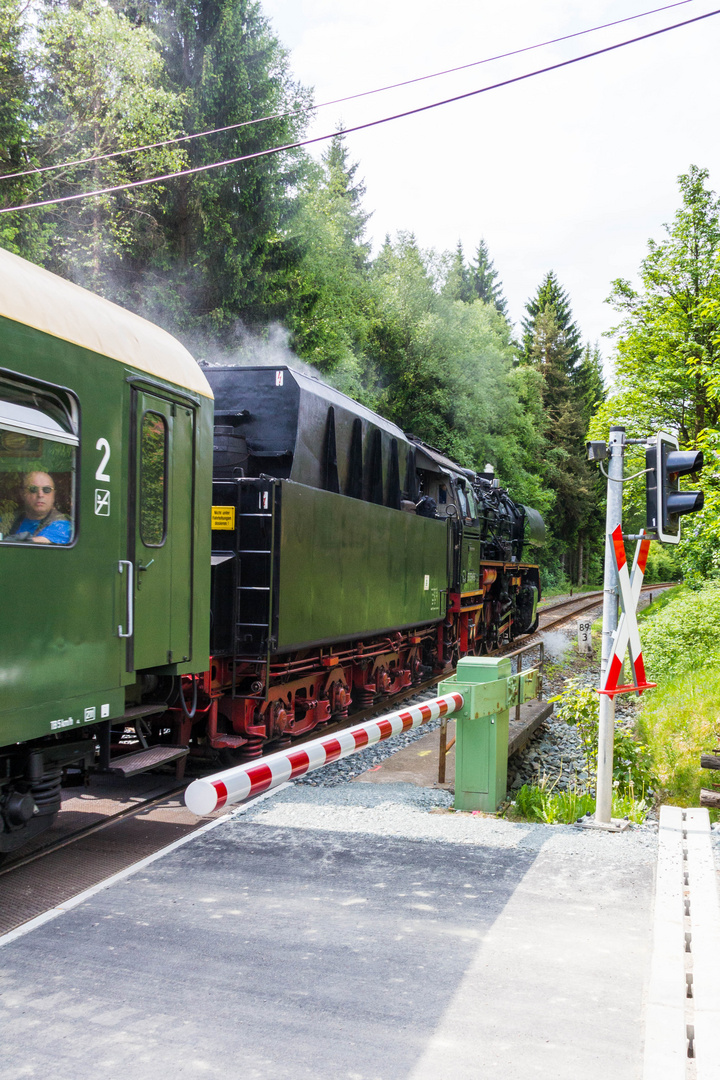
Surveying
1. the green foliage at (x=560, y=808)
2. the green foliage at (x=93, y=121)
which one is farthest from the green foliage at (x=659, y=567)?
the green foliage at (x=560, y=808)

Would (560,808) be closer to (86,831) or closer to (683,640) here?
(86,831)

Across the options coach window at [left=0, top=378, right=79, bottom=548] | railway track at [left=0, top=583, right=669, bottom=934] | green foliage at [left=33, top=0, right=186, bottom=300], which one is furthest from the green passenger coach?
green foliage at [left=33, top=0, right=186, bottom=300]

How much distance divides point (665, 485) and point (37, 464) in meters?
3.75

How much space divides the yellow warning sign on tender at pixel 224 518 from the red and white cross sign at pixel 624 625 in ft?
9.80

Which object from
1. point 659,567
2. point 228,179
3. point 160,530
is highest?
point 228,179

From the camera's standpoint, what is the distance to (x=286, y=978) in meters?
3.52

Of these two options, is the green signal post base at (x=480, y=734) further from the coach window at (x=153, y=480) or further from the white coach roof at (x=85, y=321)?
the white coach roof at (x=85, y=321)

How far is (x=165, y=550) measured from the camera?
5672mm

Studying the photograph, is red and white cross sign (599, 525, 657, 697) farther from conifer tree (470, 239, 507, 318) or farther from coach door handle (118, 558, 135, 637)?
conifer tree (470, 239, 507, 318)

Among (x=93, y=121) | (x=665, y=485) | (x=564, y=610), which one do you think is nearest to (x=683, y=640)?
(x=665, y=485)

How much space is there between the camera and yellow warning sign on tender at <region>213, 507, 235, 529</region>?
284 inches

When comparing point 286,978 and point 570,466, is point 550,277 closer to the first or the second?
point 570,466

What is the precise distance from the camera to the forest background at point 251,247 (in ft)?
57.6

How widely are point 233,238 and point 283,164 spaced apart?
312 cm
